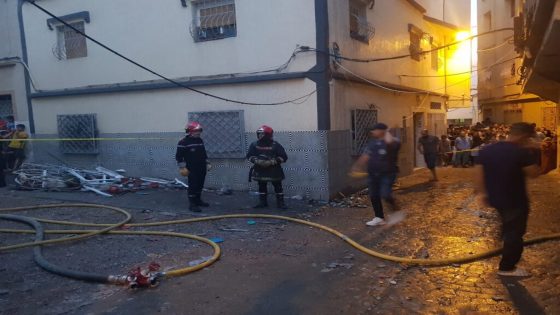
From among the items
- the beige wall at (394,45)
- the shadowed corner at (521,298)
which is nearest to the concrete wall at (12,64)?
the beige wall at (394,45)

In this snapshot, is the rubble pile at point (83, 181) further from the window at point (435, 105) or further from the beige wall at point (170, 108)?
the window at point (435, 105)

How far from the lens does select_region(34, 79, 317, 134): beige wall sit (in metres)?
9.52

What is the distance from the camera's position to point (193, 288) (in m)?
4.81

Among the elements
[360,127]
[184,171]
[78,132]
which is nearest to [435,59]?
[360,127]

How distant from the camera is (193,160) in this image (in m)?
8.45

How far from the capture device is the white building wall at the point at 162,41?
31.0 feet

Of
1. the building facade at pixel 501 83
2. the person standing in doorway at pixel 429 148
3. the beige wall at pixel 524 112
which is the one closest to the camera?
the person standing in doorway at pixel 429 148

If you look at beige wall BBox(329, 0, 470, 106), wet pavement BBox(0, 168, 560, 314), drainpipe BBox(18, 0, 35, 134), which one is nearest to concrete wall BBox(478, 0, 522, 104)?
beige wall BBox(329, 0, 470, 106)

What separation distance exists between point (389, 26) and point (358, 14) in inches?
80.9

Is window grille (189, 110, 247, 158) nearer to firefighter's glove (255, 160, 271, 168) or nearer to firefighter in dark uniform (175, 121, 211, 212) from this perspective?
firefighter in dark uniform (175, 121, 211, 212)

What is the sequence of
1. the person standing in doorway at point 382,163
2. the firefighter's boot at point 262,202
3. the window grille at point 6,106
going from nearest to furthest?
1. the person standing in doorway at point 382,163
2. the firefighter's boot at point 262,202
3. the window grille at point 6,106

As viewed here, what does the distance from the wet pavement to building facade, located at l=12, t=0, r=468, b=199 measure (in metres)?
2.09

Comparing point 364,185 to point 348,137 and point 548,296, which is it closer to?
point 348,137

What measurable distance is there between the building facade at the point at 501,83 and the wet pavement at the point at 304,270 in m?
17.6
